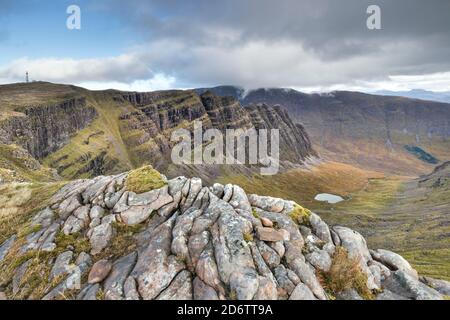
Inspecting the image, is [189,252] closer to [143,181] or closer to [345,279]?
[143,181]

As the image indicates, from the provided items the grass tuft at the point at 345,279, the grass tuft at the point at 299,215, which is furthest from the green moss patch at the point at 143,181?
the grass tuft at the point at 345,279

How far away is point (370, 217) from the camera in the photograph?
176 meters

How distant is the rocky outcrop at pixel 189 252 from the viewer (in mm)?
19562

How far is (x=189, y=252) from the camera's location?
21422 millimetres

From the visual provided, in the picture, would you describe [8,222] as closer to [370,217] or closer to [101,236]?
[101,236]

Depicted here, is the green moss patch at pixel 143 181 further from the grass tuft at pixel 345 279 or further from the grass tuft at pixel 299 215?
the grass tuft at pixel 345 279

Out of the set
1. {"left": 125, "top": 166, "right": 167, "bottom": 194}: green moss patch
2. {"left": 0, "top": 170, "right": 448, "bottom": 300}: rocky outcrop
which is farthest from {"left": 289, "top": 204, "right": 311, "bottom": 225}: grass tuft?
{"left": 125, "top": 166, "right": 167, "bottom": 194}: green moss patch

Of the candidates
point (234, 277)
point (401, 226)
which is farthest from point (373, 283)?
point (401, 226)

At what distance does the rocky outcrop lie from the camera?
770 inches

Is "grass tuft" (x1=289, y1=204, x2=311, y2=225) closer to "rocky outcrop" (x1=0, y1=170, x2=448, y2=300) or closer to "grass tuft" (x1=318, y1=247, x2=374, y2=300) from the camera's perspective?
"rocky outcrop" (x1=0, y1=170, x2=448, y2=300)

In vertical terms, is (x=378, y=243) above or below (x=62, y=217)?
below

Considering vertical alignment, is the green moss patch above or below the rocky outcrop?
above
